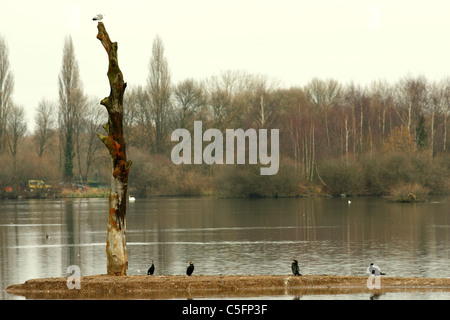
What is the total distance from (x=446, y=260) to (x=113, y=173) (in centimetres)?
1488

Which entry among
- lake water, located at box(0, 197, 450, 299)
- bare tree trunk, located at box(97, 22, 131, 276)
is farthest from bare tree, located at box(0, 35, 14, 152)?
bare tree trunk, located at box(97, 22, 131, 276)

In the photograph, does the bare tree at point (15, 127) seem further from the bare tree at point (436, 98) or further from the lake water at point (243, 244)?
the bare tree at point (436, 98)

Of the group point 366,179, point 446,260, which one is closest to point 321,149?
point 366,179

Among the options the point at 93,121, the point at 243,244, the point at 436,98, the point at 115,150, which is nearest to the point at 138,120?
the point at 93,121

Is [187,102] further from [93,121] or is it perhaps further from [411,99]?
[411,99]

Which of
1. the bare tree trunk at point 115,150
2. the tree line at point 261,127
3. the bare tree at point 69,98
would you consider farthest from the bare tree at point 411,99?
the bare tree trunk at point 115,150

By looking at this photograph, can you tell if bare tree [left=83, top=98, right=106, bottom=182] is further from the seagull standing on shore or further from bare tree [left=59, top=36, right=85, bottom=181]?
the seagull standing on shore

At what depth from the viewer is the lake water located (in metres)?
27.8

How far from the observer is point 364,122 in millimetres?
117125

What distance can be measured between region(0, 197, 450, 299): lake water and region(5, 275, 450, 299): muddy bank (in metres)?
0.74

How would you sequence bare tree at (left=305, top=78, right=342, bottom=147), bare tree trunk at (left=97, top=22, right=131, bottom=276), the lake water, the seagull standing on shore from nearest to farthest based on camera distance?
the seagull standing on shore → bare tree trunk at (left=97, top=22, right=131, bottom=276) → the lake water → bare tree at (left=305, top=78, right=342, bottom=147)
